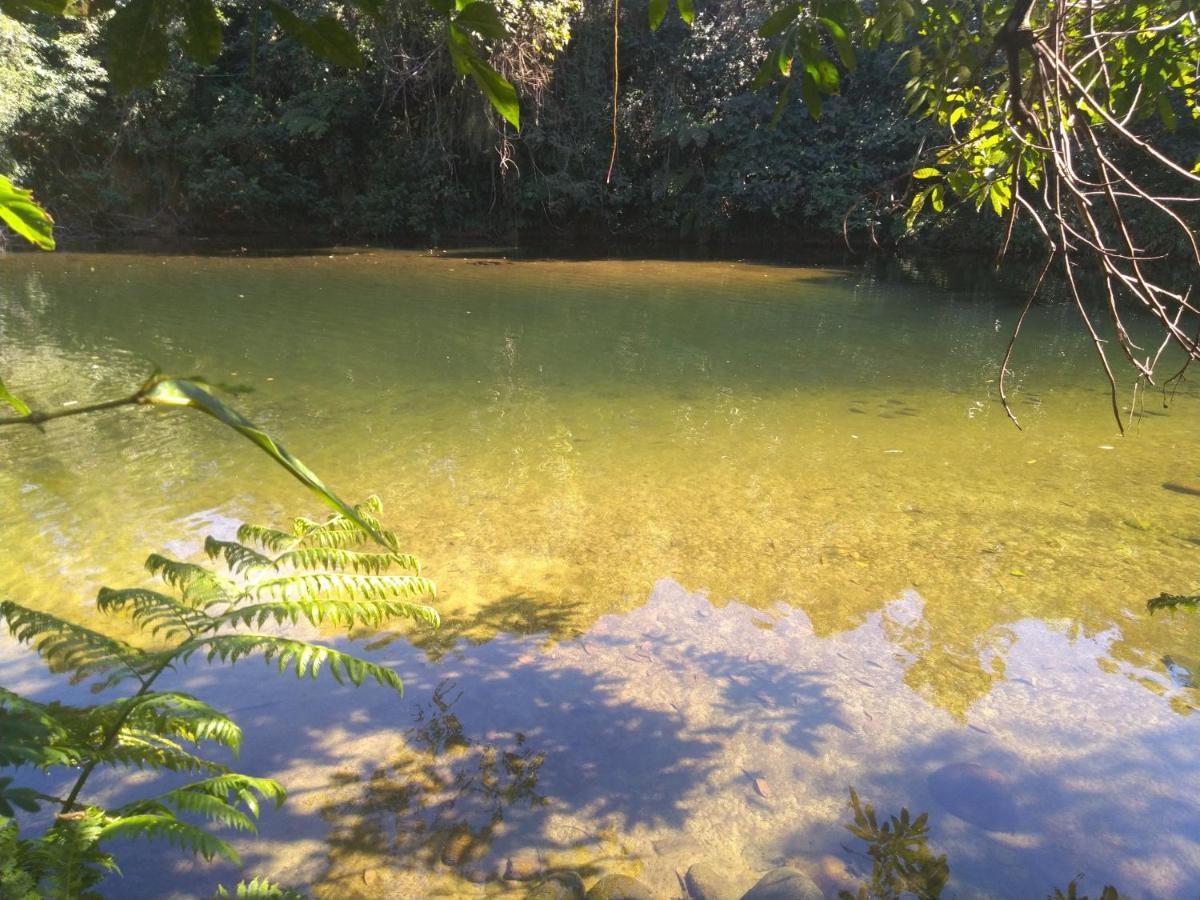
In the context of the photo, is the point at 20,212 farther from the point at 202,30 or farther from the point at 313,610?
the point at 313,610

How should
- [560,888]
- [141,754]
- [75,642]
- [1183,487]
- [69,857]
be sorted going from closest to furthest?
[69,857] → [141,754] → [75,642] → [560,888] → [1183,487]

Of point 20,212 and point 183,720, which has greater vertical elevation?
point 20,212

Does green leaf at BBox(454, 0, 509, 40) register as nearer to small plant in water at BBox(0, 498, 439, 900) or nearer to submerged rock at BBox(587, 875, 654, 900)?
small plant in water at BBox(0, 498, 439, 900)

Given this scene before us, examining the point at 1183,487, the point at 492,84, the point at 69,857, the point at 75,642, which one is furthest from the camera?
the point at 1183,487

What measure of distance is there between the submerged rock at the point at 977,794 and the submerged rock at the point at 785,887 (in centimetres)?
67

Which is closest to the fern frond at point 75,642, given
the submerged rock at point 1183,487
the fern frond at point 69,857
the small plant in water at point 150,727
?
the small plant in water at point 150,727

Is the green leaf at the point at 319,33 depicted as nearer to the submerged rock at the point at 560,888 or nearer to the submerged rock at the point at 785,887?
the submerged rock at the point at 560,888

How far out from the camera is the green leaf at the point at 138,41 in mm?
1094

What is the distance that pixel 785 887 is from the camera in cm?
238

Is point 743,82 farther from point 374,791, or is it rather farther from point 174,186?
point 374,791

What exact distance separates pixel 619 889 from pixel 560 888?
176mm

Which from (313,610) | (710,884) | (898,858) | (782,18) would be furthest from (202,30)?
(898,858)

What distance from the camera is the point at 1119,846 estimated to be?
2641mm

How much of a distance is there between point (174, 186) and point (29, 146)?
3336 millimetres
